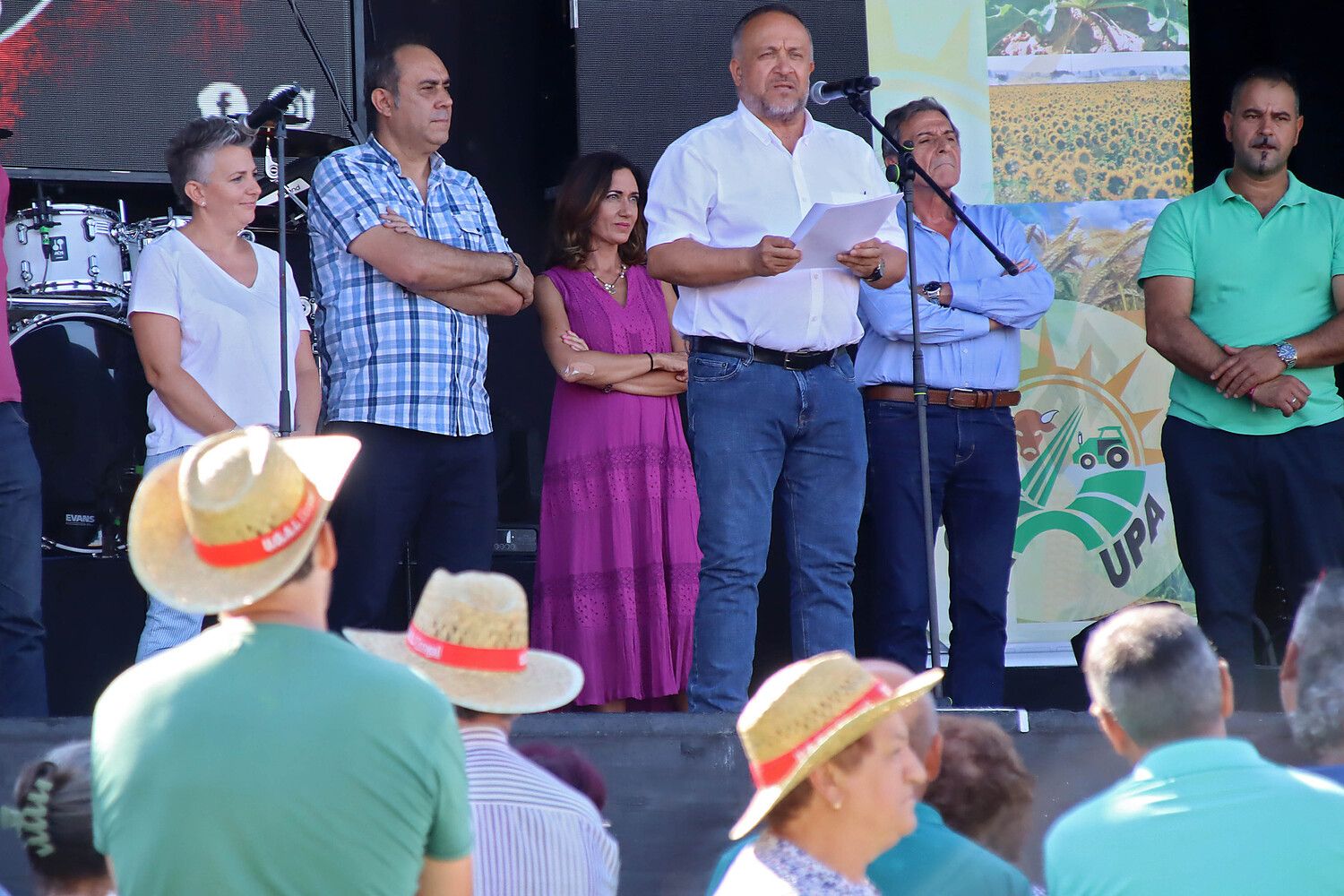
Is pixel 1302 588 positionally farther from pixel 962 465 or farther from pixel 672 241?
pixel 672 241

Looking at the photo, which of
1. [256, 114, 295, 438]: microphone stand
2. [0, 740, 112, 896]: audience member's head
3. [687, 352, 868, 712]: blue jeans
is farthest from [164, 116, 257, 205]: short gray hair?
[0, 740, 112, 896]: audience member's head

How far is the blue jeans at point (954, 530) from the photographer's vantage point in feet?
15.2

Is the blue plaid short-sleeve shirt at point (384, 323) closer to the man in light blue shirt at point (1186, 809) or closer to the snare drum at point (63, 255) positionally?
the snare drum at point (63, 255)

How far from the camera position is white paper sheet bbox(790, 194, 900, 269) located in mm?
3842

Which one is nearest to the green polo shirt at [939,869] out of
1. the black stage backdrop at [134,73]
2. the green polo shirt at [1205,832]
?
the green polo shirt at [1205,832]

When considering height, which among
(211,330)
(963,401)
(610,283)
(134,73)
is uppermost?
(134,73)

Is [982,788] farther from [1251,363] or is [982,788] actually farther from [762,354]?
[1251,363]

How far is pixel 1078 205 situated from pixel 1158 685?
154 inches

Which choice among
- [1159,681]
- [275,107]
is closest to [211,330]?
[275,107]

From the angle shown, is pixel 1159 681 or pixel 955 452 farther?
pixel 955 452

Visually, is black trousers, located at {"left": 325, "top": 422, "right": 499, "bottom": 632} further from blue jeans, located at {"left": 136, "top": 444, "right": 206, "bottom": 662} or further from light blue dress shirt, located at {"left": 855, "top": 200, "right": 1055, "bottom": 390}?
light blue dress shirt, located at {"left": 855, "top": 200, "right": 1055, "bottom": 390}

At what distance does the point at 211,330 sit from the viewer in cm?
445

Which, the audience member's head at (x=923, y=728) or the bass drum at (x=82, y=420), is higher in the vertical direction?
the bass drum at (x=82, y=420)

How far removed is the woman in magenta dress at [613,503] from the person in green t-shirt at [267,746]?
2.87m
